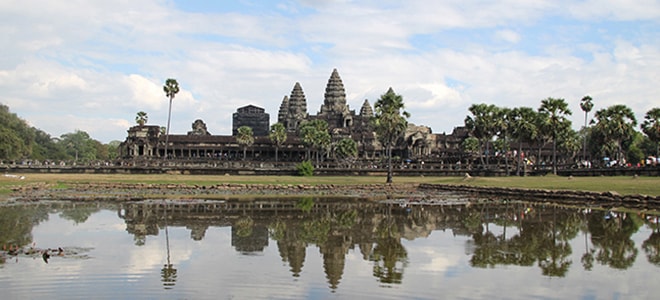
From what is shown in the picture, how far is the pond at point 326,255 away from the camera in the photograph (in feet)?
45.8

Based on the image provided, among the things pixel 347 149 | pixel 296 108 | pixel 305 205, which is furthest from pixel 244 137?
pixel 305 205

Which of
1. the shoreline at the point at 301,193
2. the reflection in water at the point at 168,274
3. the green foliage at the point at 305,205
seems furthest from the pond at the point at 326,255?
the shoreline at the point at 301,193

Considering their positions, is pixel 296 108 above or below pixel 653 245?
above

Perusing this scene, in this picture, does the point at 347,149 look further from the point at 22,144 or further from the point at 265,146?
the point at 22,144

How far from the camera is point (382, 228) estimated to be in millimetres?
26359

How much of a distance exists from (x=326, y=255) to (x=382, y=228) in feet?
26.1

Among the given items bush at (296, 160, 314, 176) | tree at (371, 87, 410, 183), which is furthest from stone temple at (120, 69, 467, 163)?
tree at (371, 87, 410, 183)

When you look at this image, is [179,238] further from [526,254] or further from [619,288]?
[619,288]

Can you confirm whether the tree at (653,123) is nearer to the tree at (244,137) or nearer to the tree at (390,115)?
the tree at (390,115)

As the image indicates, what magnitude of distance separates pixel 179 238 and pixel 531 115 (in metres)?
71.9

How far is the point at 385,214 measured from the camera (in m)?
33.2

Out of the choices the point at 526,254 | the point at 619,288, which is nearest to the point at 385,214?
the point at 526,254

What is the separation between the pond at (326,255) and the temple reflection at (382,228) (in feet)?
0.21

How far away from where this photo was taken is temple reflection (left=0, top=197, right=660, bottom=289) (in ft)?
58.9
